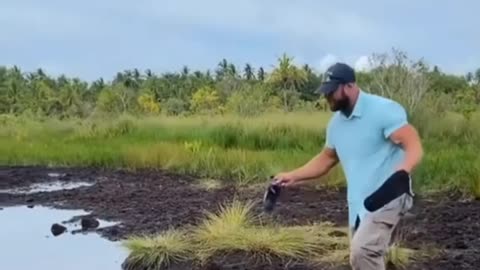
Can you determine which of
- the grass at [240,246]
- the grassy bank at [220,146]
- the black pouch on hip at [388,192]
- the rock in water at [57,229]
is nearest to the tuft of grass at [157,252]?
the grass at [240,246]

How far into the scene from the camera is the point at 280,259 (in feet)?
25.2

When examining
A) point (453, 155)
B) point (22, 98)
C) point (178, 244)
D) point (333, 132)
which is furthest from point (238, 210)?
point (22, 98)

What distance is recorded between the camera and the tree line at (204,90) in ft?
74.2

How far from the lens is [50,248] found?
945 cm

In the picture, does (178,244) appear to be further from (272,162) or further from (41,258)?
(272,162)

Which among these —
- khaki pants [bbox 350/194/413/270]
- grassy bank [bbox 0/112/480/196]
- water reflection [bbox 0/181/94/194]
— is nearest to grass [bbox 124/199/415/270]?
khaki pants [bbox 350/194/413/270]

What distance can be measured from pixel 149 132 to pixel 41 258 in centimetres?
1577

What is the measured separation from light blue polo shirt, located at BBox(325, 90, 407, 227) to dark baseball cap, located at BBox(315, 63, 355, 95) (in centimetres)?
12

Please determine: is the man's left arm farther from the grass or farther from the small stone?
the small stone

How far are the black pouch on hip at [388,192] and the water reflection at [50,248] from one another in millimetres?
4334

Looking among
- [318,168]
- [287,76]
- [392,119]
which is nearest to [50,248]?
[318,168]

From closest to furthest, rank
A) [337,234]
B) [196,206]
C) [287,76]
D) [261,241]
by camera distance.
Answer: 1. [261,241]
2. [337,234]
3. [196,206]
4. [287,76]

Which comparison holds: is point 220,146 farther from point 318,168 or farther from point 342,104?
point 342,104

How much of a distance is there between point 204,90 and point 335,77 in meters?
45.2
